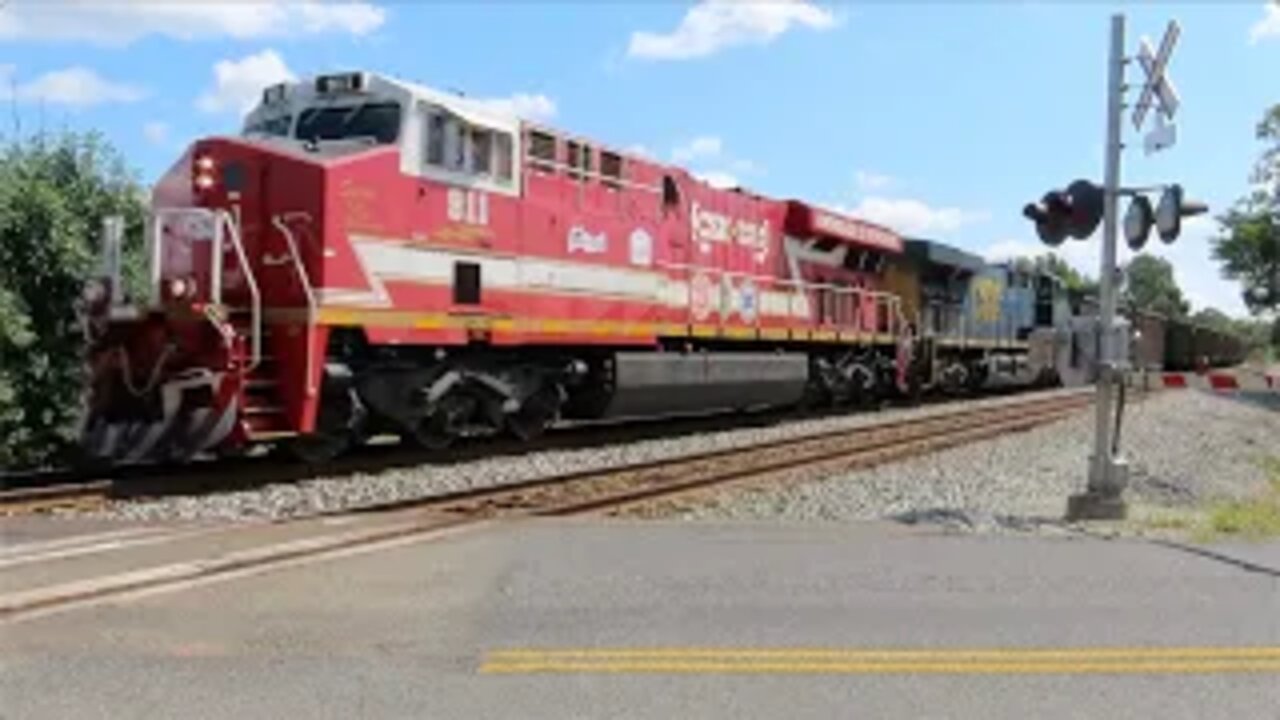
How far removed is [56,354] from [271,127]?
3262 millimetres

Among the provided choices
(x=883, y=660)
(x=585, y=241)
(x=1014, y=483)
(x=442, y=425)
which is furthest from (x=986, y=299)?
(x=883, y=660)

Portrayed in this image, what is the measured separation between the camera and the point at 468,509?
11.0 metres

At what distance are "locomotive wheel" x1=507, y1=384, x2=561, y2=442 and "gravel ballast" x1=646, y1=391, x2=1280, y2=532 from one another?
4.27 meters

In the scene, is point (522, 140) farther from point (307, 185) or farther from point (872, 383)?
point (872, 383)

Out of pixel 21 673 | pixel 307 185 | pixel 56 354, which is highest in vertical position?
pixel 307 185

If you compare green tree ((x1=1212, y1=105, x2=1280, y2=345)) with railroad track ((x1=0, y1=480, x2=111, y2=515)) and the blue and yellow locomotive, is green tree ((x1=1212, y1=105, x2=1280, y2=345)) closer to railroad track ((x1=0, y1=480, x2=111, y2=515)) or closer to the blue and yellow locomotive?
the blue and yellow locomotive

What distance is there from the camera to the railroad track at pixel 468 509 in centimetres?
755

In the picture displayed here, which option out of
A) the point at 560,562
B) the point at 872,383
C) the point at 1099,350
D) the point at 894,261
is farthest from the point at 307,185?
the point at 894,261

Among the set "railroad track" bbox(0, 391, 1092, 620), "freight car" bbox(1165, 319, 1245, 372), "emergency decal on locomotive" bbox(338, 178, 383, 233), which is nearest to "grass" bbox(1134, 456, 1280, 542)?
"railroad track" bbox(0, 391, 1092, 620)

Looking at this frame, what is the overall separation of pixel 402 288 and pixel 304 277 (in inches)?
48.8

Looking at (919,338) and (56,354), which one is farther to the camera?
(919,338)

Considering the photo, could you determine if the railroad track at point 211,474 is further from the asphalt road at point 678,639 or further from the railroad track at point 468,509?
the asphalt road at point 678,639

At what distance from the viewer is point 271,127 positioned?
14.6m

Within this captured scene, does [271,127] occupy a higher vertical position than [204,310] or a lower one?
higher
